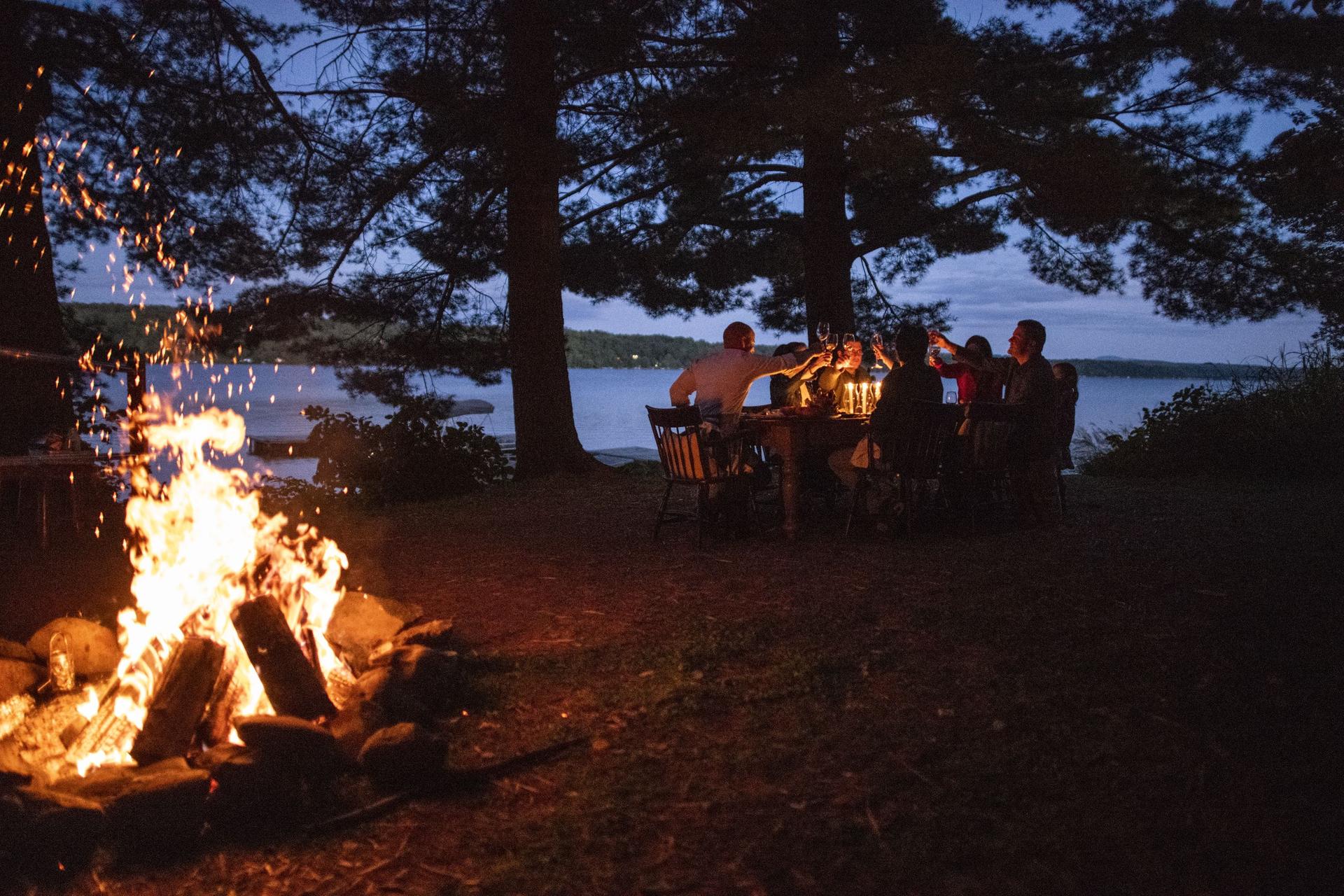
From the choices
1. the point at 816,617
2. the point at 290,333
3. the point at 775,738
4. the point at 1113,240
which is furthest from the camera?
the point at 1113,240

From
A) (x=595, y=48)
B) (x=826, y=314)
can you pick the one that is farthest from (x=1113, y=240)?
(x=595, y=48)

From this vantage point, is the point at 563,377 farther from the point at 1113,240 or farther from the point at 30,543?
the point at 1113,240

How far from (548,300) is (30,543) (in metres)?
5.55

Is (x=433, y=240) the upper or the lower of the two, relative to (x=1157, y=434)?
upper

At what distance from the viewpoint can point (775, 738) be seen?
3.52m

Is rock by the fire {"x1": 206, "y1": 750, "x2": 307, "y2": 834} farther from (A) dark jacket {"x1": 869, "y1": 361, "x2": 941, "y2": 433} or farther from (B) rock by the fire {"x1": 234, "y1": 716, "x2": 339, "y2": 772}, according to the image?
(A) dark jacket {"x1": 869, "y1": 361, "x2": 941, "y2": 433}

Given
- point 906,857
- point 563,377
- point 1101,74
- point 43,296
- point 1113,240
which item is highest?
point 1101,74

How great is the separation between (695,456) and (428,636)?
109 inches

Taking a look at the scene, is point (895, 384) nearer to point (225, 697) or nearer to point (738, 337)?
point (738, 337)

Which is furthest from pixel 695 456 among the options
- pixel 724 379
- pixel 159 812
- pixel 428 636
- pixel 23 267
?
pixel 23 267

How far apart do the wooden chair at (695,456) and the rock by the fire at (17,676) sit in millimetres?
3859

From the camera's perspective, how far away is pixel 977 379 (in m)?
7.88

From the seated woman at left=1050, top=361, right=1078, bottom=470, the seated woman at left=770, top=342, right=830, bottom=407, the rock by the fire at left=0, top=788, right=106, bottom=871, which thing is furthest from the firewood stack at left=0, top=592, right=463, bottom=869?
the seated woman at left=1050, top=361, right=1078, bottom=470

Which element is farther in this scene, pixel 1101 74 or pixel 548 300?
pixel 548 300
